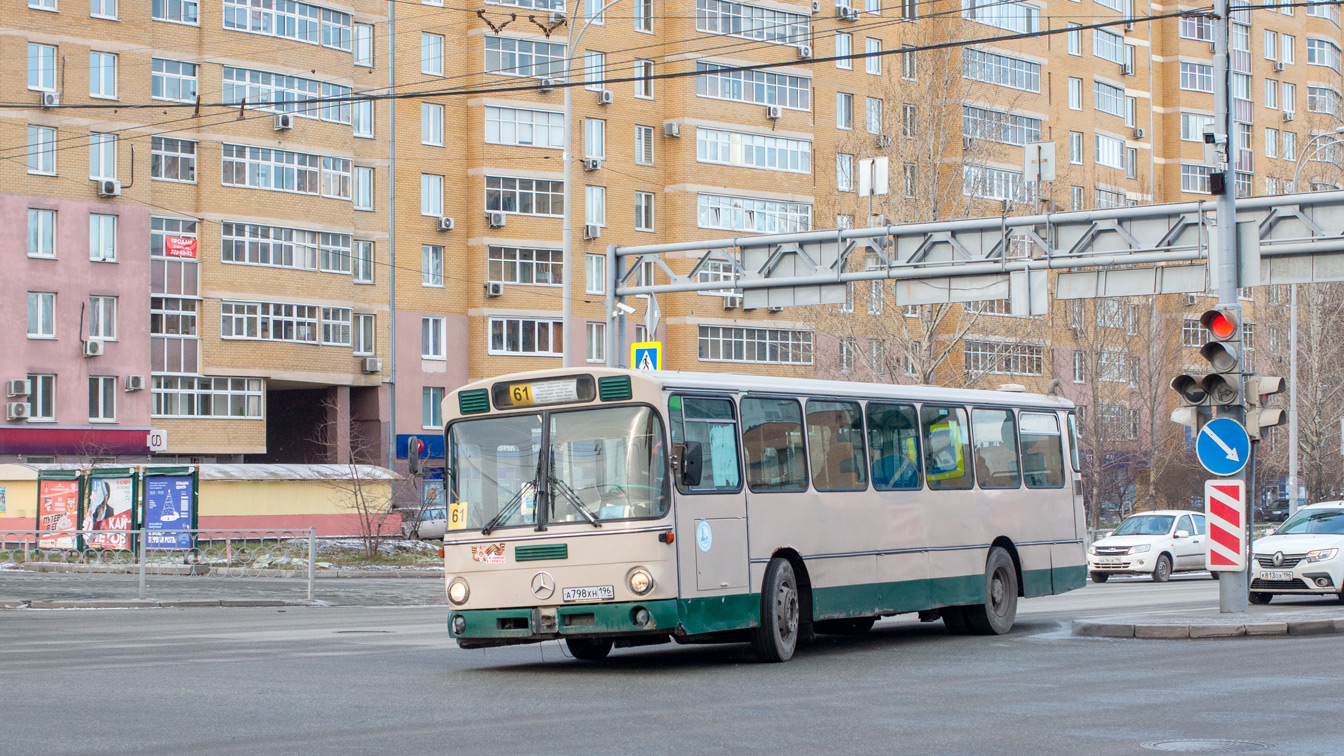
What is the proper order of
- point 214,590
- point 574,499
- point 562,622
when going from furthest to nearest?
point 214,590 → point 574,499 → point 562,622

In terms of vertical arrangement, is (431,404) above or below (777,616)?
above

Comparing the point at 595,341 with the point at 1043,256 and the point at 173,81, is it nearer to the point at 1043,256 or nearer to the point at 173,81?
the point at 173,81

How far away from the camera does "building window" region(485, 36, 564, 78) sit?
61.5m

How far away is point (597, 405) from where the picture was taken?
1459cm

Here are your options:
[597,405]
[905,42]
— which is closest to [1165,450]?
[905,42]

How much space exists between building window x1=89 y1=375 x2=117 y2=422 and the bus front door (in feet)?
136

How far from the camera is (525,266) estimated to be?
6309 centimetres

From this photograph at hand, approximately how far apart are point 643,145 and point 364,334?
1316 cm

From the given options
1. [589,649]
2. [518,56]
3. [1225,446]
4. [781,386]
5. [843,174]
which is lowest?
[589,649]

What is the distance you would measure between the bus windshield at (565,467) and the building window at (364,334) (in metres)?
45.6

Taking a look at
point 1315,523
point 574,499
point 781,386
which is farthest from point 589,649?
point 1315,523

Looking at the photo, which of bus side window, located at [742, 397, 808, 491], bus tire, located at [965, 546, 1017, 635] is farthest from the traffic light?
bus side window, located at [742, 397, 808, 491]

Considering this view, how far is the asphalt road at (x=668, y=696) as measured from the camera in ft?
32.1

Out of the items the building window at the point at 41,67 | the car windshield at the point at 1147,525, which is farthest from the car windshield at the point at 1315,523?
the building window at the point at 41,67
